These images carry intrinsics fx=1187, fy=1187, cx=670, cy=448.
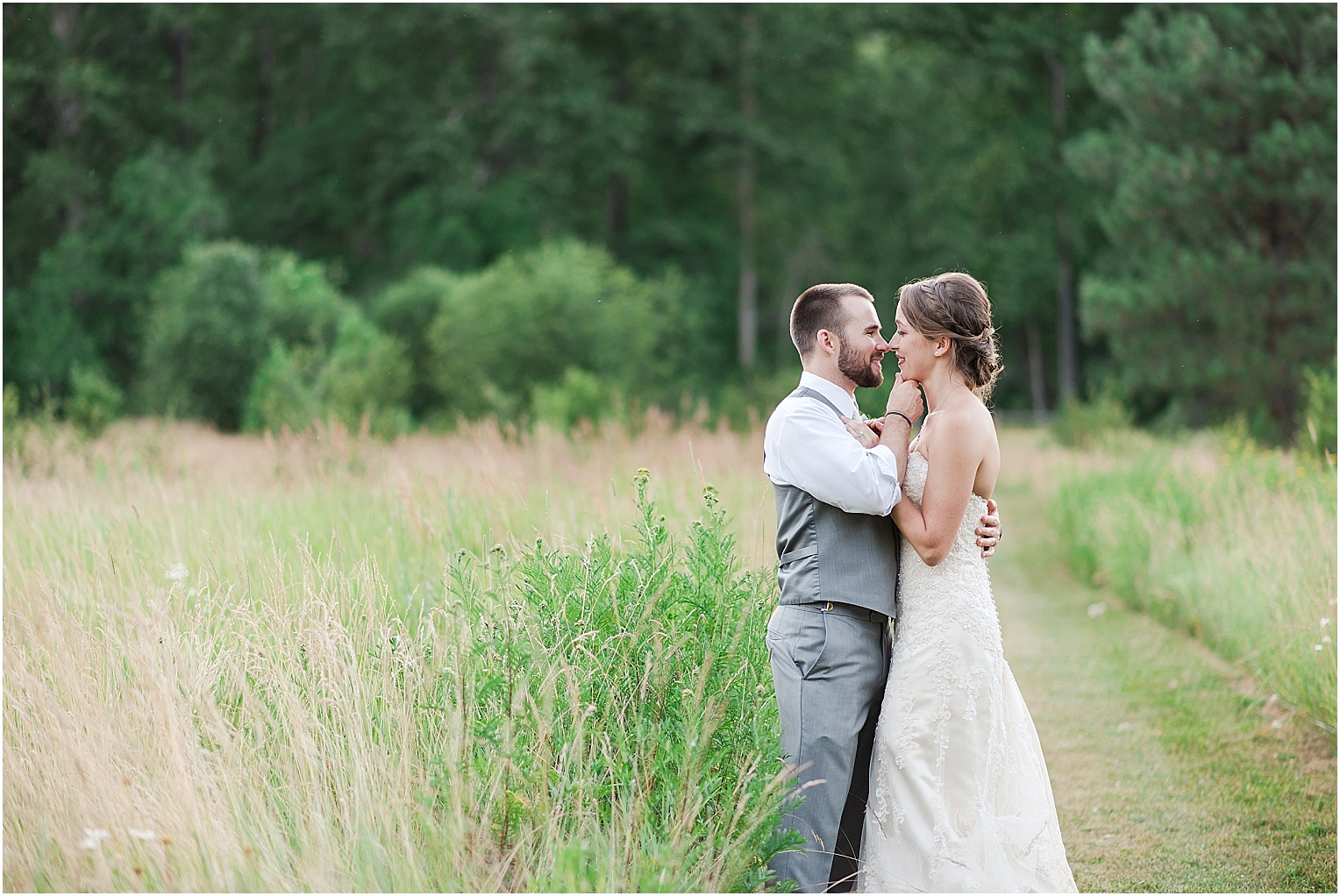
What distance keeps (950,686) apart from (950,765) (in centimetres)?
26

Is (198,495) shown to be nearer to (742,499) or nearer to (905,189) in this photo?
(742,499)

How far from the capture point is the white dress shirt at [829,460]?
3.48 metres

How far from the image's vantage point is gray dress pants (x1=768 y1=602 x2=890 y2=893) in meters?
3.57

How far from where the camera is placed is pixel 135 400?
27281 millimetres

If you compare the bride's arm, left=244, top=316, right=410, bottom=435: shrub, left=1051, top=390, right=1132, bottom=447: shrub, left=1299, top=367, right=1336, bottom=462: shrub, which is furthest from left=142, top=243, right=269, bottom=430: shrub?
the bride's arm

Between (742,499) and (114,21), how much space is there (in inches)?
1184

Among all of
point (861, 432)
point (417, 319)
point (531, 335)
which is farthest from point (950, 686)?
point (417, 319)

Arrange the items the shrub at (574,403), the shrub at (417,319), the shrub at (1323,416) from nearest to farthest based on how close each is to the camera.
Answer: the shrub at (1323,416), the shrub at (574,403), the shrub at (417,319)

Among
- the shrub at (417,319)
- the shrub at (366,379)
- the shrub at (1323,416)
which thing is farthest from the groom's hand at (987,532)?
the shrub at (417,319)

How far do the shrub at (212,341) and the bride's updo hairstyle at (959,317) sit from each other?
21.0 m

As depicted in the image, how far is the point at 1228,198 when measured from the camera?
1777 centimetres

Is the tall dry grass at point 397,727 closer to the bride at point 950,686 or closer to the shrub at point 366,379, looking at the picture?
the bride at point 950,686

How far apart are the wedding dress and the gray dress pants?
13 centimetres

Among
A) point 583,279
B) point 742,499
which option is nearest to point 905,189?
point 583,279
